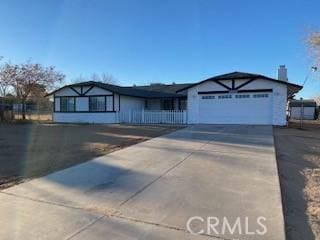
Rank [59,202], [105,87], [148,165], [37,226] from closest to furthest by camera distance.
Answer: [37,226] < [59,202] < [148,165] < [105,87]

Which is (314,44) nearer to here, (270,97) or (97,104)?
(270,97)

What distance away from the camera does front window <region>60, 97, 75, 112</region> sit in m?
28.0

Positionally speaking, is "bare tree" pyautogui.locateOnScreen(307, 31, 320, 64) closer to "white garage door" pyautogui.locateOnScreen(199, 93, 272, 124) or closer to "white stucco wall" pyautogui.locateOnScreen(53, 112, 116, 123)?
"white garage door" pyautogui.locateOnScreen(199, 93, 272, 124)

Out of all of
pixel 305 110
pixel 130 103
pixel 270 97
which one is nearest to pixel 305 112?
pixel 305 110

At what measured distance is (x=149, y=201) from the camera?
518 centimetres

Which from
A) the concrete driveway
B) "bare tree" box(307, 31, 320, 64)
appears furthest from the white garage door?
the concrete driveway

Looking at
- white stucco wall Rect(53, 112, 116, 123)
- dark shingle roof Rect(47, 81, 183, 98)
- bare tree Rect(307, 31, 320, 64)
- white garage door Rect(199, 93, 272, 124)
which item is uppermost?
bare tree Rect(307, 31, 320, 64)

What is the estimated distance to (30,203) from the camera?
521 centimetres

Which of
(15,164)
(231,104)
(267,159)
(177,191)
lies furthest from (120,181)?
(231,104)

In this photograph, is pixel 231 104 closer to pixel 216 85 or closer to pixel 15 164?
pixel 216 85

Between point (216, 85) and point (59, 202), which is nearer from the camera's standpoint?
point (59, 202)

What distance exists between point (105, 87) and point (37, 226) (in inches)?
891

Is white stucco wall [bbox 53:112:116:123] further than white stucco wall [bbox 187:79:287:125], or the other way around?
white stucco wall [bbox 53:112:116:123]

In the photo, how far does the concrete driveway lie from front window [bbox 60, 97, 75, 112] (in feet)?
67.4
